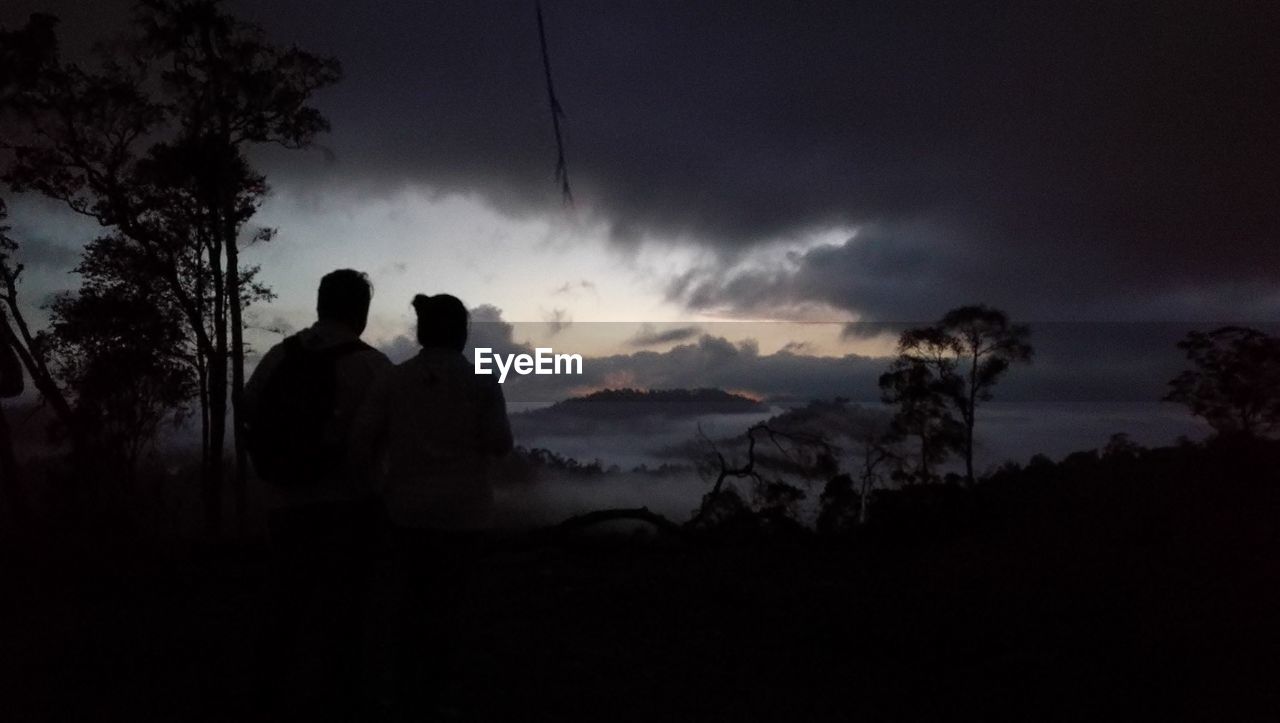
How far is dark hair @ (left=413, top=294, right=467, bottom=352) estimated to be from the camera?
4023 millimetres

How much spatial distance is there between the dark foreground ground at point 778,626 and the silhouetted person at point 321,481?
516mm

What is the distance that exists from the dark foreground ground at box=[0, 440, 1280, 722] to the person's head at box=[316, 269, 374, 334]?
1.70 meters

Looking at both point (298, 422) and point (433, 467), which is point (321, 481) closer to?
point (298, 422)

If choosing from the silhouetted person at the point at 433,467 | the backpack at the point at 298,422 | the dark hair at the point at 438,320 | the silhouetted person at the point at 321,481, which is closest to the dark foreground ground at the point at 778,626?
the silhouetted person at the point at 321,481

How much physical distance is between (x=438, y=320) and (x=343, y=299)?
A: 417 mm

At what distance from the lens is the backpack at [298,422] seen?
376cm

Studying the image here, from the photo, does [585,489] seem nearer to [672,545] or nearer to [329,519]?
[672,545]

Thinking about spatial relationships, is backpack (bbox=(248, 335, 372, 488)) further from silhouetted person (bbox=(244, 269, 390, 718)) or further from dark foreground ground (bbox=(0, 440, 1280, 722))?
dark foreground ground (bbox=(0, 440, 1280, 722))

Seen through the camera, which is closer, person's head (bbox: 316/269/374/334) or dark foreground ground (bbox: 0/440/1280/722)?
person's head (bbox: 316/269/374/334)

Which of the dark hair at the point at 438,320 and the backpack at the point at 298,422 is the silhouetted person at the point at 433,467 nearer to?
the dark hair at the point at 438,320

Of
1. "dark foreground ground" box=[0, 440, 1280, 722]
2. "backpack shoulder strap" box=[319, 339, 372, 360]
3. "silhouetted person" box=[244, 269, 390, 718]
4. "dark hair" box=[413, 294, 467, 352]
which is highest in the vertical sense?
"dark hair" box=[413, 294, 467, 352]

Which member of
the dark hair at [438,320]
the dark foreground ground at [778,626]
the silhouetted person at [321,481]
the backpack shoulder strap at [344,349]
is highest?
the dark hair at [438,320]

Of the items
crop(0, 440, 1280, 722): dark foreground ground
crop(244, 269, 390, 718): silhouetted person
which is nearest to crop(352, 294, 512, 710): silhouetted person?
crop(244, 269, 390, 718): silhouetted person

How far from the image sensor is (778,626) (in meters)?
6.52
